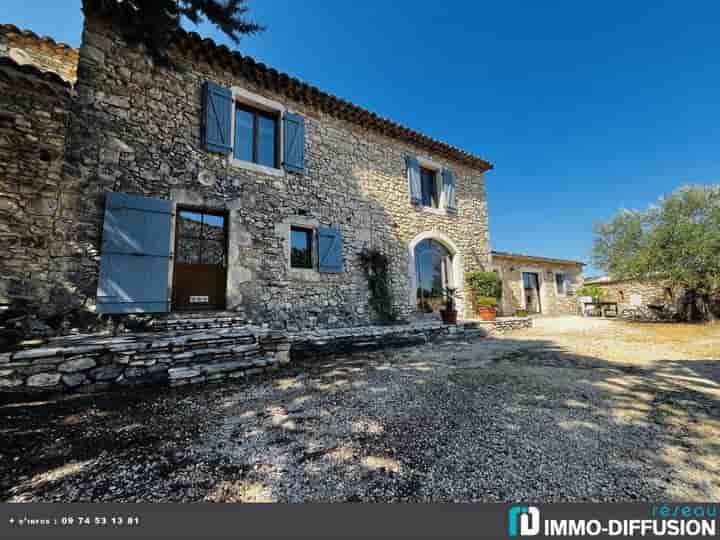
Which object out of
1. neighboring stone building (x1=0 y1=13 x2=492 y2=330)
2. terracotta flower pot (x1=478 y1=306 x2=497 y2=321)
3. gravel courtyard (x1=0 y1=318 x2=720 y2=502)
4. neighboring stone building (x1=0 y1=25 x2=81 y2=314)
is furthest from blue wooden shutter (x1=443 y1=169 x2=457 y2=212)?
neighboring stone building (x1=0 y1=25 x2=81 y2=314)

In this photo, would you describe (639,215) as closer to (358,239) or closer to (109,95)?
(358,239)

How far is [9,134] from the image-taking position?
3.76 meters

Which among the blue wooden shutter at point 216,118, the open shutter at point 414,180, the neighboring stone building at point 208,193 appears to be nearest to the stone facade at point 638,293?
the open shutter at point 414,180

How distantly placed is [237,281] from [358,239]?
3.12 metres

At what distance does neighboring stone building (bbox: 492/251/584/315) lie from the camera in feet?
37.7

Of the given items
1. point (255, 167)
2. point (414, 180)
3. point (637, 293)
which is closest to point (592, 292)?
point (637, 293)

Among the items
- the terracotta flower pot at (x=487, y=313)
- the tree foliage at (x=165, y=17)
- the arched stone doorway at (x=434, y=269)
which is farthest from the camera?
the arched stone doorway at (x=434, y=269)

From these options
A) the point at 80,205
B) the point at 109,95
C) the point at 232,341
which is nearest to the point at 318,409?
the point at 232,341

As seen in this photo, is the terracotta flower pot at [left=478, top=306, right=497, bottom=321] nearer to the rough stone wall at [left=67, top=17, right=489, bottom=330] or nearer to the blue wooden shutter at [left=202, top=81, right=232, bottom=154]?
the rough stone wall at [left=67, top=17, right=489, bottom=330]

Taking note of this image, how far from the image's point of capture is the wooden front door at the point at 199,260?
5.03 m

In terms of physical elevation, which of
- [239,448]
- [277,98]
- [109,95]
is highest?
[277,98]

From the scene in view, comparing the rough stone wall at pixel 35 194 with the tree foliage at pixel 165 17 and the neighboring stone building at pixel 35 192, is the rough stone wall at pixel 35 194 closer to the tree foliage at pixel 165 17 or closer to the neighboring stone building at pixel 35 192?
the neighboring stone building at pixel 35 192

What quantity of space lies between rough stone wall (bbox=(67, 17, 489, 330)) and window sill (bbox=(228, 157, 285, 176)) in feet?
0.38

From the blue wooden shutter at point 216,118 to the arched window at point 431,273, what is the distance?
5.63 m
